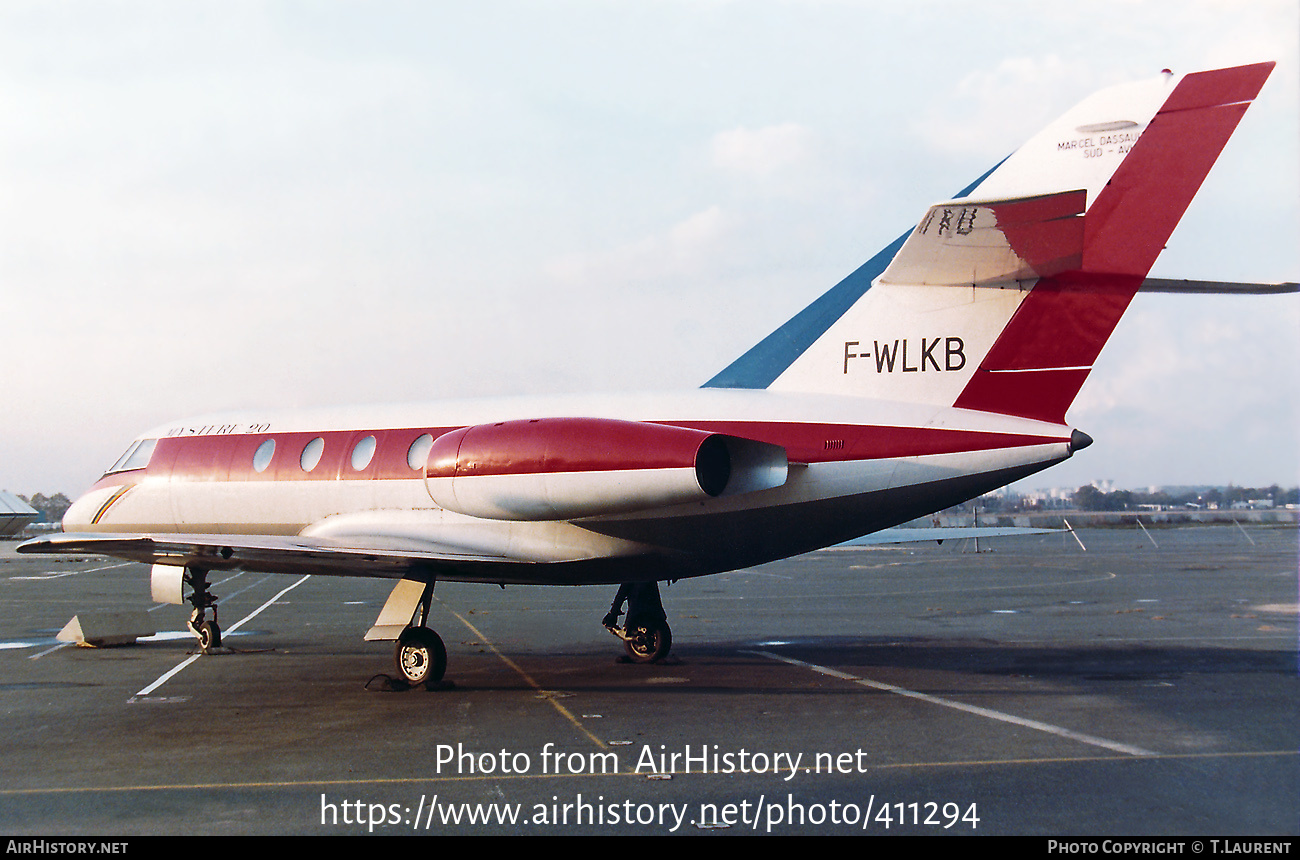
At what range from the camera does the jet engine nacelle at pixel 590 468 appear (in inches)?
390

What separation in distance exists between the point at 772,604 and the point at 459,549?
36.9 ft

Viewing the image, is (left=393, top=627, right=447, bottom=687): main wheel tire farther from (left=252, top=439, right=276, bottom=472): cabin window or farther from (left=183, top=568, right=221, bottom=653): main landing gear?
(left=183, top=568, right=221, bottom=653): main landing gear

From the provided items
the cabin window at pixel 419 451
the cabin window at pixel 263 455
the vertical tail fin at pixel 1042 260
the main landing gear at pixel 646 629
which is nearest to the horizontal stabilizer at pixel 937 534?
the main landing gear at pixel 646 629

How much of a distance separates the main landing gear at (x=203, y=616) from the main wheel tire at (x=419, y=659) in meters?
4.87

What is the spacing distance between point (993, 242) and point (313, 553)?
7.74m

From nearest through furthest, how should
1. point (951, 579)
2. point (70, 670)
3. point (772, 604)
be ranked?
1. point (70, 670)
2. point (772, 604)
3. point (951, 579)

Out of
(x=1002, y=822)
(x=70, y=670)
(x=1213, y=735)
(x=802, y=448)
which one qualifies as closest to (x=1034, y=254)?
(x=802, y=448)

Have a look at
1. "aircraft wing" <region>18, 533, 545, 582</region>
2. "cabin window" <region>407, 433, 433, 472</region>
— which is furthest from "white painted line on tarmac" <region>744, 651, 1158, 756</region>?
"cabin window" <region>407, 433, 433, 472</region>

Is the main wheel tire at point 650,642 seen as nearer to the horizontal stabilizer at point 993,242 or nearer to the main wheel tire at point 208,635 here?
the horizontal stabilizer at point 993,242

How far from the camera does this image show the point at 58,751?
8688 millimetres

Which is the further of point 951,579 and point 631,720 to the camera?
point 951,579

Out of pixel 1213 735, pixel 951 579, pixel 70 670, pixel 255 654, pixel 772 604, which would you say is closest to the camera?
pixel 1213 735

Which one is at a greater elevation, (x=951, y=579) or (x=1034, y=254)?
(x=1034, y=254)
